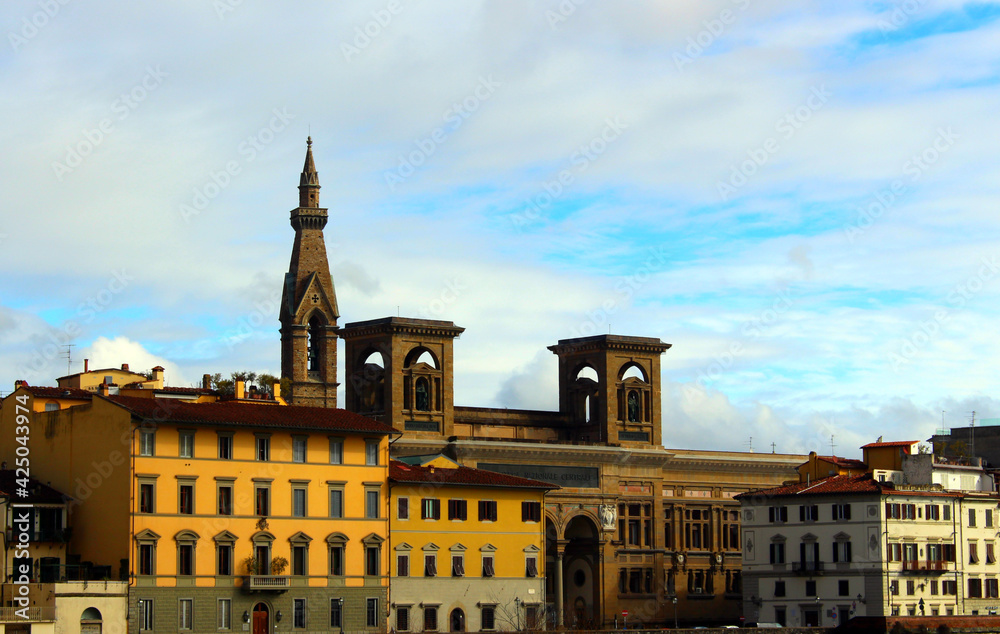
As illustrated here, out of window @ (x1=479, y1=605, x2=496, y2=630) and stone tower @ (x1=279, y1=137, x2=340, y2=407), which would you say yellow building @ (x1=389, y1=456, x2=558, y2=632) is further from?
stone tower @ (x1=279, y1=137, x2=340, y2=407)

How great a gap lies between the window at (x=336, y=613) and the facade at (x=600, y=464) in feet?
84.9

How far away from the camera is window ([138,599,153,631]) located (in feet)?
263

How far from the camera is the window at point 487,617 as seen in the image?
312ft

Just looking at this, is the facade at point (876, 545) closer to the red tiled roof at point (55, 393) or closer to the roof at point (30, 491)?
the red tiled roof at point (55, 393)

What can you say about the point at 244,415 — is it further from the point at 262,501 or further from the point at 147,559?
the point at 147,559

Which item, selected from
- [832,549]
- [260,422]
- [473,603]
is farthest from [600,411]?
[260,422]

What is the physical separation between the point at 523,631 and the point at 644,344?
125ft

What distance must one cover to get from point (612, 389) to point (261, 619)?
4625 centimetres

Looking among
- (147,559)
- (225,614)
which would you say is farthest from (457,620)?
(147,559)

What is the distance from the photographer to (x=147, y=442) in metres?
82.2

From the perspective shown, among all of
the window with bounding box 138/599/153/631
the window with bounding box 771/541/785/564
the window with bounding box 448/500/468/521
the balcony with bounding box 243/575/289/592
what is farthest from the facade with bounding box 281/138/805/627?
the window with bounding box 138/599/153/631

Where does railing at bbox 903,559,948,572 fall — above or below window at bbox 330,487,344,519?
below

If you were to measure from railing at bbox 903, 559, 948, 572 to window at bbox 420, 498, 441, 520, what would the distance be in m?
29.4

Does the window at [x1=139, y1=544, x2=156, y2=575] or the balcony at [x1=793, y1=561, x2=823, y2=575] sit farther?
the balcony at [x1=793, y1=561, x2=823, y2=575]
